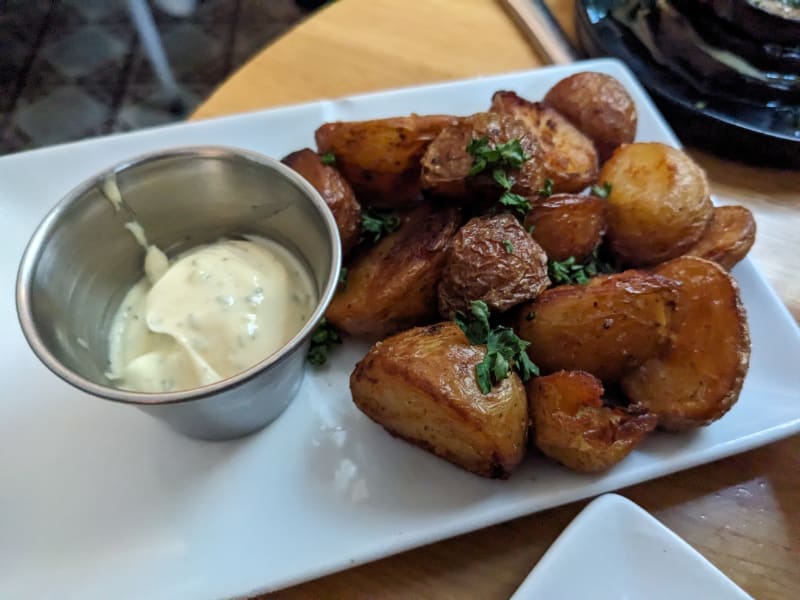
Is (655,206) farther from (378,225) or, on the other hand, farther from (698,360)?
(378,225)

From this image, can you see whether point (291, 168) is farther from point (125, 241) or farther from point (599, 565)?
point (599, 565)

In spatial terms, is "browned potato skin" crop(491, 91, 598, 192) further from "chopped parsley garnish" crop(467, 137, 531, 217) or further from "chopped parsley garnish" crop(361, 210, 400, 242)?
"chopped parsley garnish" crop(361, 210, 400, 242)

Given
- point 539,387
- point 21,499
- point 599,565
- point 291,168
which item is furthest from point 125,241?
point 599,565

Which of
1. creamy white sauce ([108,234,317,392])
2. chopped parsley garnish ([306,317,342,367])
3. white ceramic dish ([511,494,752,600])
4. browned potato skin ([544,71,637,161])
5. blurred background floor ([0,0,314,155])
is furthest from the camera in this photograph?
blurred background floor ([0,0,314,155])

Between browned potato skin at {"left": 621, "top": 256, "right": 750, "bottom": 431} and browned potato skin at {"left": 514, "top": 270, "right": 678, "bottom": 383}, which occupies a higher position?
browned potato skin at {"left": 514, "top": 270, "right": 678, "bottom": 383}

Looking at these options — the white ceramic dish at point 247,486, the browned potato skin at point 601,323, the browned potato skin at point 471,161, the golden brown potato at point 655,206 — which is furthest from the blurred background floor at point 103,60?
the browned potato skin at point 601,323

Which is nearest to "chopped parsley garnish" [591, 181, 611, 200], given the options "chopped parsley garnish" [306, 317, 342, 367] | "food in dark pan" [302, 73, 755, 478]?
"food in dark pan" [302, 73, 755, 478]

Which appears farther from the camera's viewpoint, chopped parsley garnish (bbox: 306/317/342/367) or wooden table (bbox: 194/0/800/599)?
chopped parsley garnish (bbox: 306/317/342/367)
